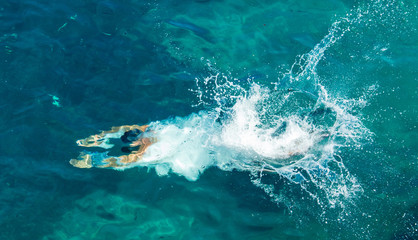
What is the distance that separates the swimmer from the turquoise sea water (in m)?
0.14

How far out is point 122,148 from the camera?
249 inches

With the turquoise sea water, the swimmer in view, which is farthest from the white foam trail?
the swimmer

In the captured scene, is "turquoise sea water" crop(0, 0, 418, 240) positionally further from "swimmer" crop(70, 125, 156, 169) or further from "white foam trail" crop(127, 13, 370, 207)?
"swimmer" crop(70, 125, 156, 169)

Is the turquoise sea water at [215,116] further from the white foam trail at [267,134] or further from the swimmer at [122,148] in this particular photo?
the swimmer at [122,148]

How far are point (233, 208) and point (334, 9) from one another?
5.12 m

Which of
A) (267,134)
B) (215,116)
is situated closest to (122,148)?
(215,116)

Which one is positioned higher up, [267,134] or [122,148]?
[267,134]

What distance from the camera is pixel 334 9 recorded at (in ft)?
25.5

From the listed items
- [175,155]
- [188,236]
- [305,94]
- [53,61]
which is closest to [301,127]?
[305,94]

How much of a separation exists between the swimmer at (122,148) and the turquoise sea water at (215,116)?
14 centimetres

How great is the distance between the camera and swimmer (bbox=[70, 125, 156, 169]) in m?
6.16

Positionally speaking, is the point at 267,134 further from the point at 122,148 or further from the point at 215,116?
the point at 122,148

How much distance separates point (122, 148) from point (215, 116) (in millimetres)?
1836

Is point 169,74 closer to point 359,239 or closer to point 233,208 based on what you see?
point 233,208
